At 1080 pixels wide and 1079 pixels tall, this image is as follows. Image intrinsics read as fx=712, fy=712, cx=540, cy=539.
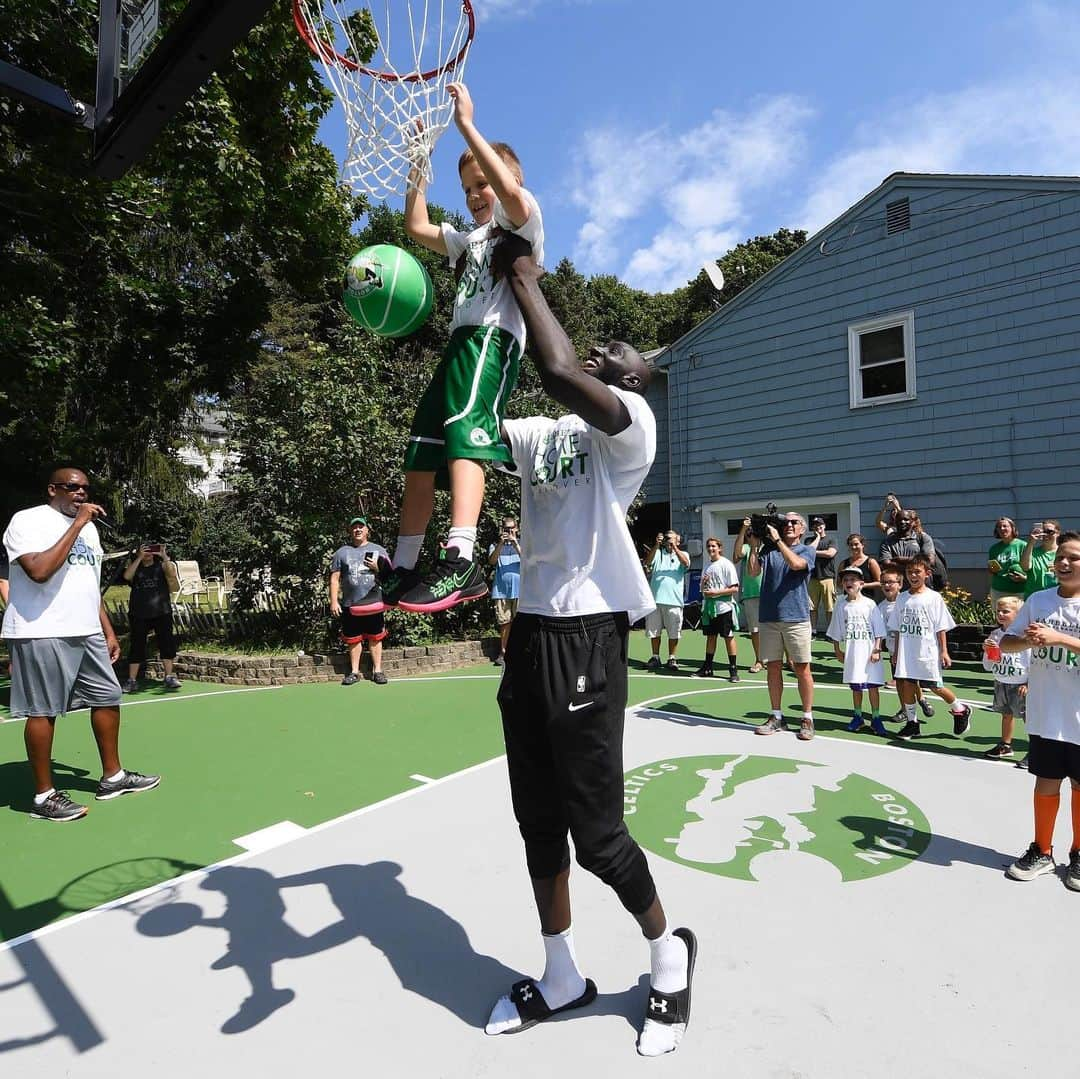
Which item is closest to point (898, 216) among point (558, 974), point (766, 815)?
point (766, 815)

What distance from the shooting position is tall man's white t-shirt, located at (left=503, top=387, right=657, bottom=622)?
2.41 meters

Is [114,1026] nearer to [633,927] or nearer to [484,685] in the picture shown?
[633,927]

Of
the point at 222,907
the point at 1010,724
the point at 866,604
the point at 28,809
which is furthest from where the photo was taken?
the point at 866,604

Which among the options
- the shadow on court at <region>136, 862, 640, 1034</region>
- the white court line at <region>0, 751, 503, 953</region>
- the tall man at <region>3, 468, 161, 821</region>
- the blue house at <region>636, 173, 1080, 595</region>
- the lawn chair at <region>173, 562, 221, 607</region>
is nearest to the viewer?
the shadow on court at <region>136, 862, 640, 1034</region>

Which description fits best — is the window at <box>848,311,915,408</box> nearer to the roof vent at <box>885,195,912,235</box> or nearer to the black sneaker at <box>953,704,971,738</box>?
the roof vent at <box>885,195,912,235</box>

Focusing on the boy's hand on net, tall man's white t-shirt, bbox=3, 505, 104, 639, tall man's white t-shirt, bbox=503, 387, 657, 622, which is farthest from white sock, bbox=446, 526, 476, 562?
tall man's white t-shirt, bbox=3, 505, 104, 639

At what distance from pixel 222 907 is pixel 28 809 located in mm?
2319

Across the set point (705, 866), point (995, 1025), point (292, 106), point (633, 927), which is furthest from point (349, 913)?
point (292, 106)

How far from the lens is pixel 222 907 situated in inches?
131

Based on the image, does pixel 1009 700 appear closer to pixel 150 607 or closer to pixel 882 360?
pixel 882 360

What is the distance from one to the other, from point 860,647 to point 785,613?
0.95m

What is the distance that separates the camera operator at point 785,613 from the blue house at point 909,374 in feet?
21.6

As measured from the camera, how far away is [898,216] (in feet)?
40.4

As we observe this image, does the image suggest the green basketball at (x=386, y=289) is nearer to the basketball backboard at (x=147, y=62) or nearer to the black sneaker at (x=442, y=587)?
the basketball backboard at (x=147, y=62)
